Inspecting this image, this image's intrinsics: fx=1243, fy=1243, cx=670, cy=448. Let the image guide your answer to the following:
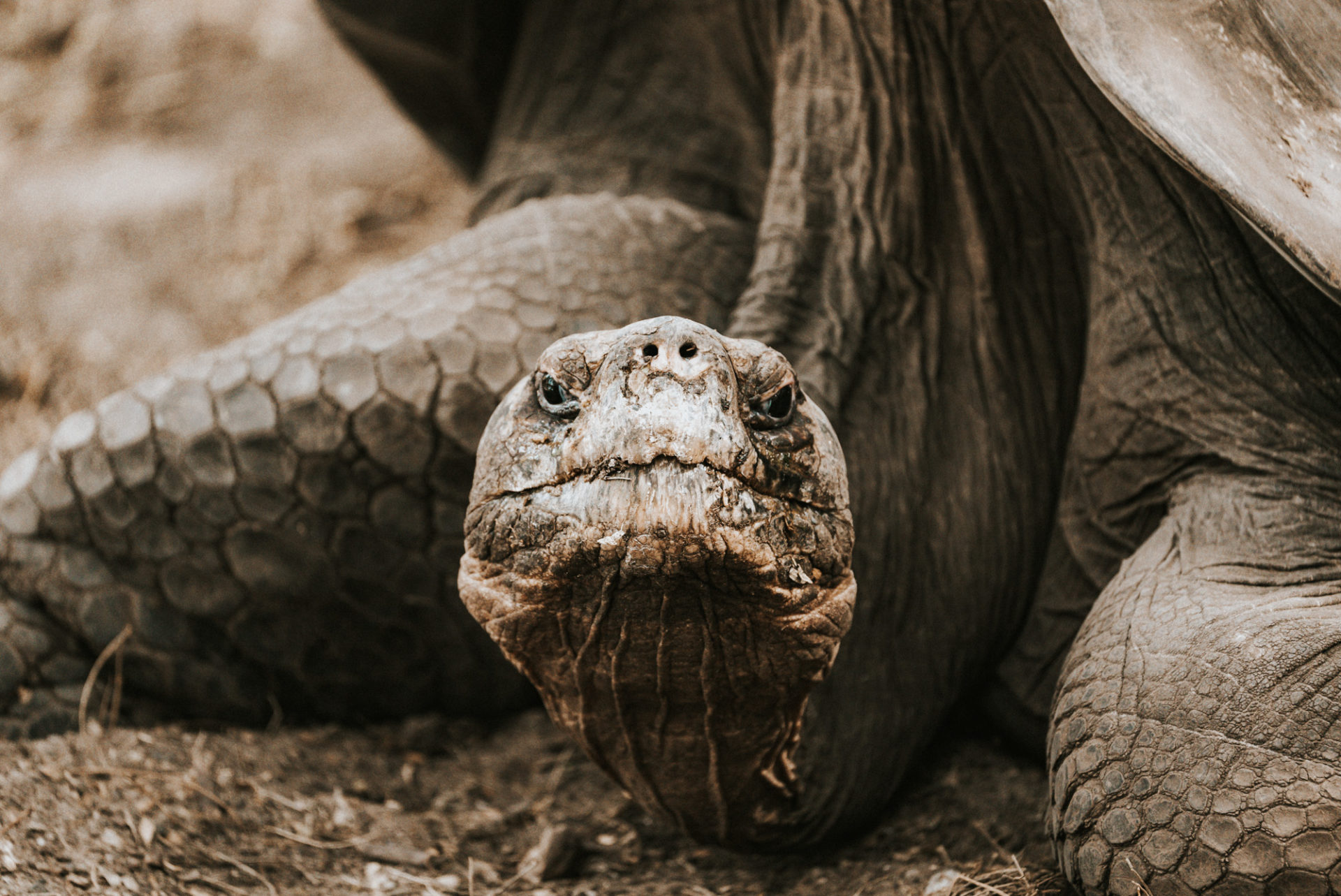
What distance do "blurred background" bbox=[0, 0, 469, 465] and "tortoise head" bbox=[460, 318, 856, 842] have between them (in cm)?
268

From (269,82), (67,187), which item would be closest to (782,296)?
(67,187)

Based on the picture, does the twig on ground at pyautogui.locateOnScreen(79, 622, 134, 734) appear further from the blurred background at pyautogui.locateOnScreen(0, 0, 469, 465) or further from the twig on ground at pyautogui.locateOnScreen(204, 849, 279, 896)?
the blurred background at pyautogui.locateOnScreen(0, 0, 469, 465)

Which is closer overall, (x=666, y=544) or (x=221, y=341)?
(x=666, y=544)

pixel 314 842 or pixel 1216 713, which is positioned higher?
pixel 1216 713

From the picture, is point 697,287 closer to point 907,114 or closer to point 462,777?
point 907,114

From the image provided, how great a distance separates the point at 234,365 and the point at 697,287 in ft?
3.14

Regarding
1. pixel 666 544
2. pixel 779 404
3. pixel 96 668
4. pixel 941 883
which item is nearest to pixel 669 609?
pixel 666 544

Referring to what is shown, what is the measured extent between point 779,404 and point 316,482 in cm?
118

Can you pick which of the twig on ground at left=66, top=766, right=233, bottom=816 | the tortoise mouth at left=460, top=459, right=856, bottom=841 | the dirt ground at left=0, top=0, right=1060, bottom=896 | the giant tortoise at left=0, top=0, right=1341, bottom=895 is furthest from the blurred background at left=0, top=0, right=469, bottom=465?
the tortoise mouth at left=460, top=459, right=856, bottom=841

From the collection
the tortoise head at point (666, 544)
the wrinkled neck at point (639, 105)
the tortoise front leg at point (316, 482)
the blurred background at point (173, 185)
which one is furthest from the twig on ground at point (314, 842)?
the blurred background at point (173, 185)

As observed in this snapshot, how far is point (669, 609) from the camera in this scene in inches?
61.2

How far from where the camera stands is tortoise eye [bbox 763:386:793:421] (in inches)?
64.4

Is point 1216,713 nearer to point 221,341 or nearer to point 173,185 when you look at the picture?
point 221,341

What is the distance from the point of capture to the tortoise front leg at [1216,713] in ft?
5.20
